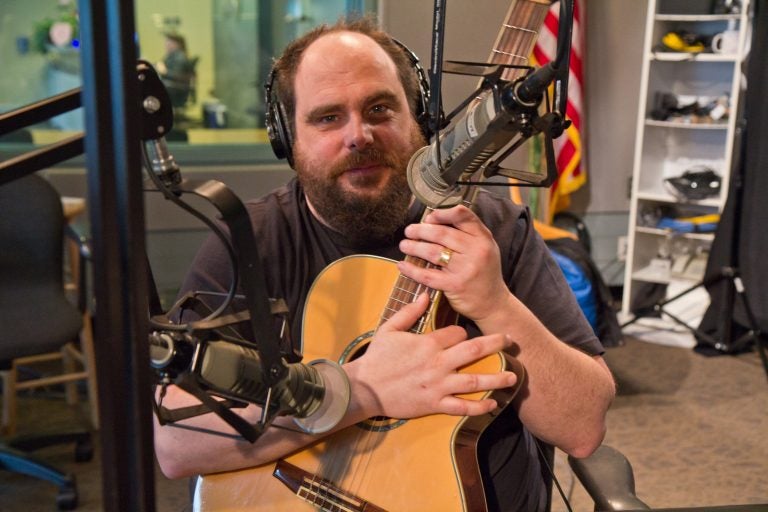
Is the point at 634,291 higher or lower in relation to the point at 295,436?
lower

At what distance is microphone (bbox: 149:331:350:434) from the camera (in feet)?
1.61

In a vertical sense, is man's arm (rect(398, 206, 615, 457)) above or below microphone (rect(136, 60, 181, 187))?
below

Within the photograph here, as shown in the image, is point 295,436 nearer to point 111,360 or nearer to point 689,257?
point 111,360

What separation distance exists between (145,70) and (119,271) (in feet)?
0.42

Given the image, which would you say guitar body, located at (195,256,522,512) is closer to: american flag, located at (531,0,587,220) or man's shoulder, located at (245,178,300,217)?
man's shoulder, located at (245,178,300,217)

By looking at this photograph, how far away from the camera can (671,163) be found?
12.8ft

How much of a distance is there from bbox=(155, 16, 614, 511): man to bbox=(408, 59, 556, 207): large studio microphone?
30 centimetres

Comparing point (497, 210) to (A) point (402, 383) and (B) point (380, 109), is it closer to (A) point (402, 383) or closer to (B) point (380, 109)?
(B) point (380, 109)

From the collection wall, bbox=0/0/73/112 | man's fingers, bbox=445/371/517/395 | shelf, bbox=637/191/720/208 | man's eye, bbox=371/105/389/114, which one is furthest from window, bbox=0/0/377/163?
man's fingers, bbox=445/371/517/395

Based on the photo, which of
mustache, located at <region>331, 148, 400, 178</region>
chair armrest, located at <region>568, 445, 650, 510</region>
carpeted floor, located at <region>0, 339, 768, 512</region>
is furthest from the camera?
carpeted floor, located at <region>0, 339, 768, 512</region>

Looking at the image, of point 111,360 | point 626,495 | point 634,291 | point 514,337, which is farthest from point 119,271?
point 634,291

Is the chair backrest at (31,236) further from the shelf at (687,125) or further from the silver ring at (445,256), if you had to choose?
the shelf at (687,125)

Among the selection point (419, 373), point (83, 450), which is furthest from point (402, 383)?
point (83, 450)

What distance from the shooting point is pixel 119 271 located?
16.4 inches
